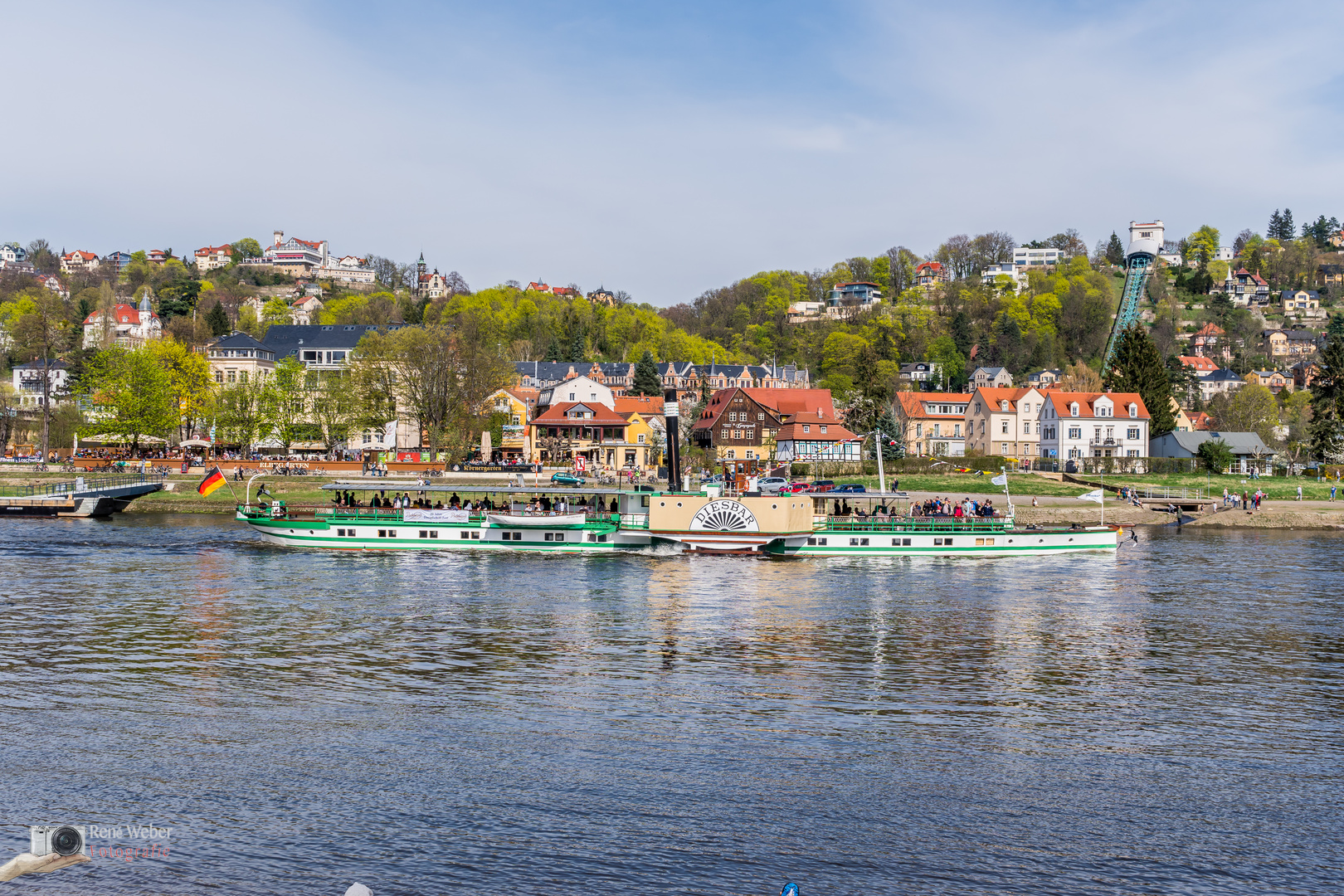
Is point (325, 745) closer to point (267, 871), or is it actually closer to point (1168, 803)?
point (267, 871)

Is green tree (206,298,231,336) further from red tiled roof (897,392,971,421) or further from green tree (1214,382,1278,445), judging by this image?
green tree (1214,382,1278,445)

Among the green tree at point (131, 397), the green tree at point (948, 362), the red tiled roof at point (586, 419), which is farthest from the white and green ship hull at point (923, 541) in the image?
the green tree at point (948, 362)

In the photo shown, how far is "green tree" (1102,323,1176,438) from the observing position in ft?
346

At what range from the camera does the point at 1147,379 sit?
10688cm

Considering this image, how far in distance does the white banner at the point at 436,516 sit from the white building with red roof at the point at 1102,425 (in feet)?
233

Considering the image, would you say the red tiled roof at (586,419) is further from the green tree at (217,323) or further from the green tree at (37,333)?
the green tree at (37,333)

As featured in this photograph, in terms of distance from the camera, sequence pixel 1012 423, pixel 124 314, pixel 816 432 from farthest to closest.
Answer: pixel 124 314, pixel 1012 423, pixel 816 432

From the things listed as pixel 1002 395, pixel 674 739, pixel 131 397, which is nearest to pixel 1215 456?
pixel 1002 395

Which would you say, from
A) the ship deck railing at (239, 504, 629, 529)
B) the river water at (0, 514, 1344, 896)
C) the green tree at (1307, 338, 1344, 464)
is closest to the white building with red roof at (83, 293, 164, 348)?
the ship deck railing at (239, 504, 629, 529)

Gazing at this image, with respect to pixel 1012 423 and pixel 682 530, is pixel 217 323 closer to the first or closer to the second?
pixel 1012 423

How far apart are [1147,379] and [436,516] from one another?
82991 mm

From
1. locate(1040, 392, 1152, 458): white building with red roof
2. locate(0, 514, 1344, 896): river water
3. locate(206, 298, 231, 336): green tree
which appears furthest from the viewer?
locate(206, 298, 231, 336): green tree

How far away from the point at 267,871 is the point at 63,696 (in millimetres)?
11378

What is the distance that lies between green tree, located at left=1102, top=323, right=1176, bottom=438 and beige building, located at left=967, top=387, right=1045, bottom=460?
27.2ft
